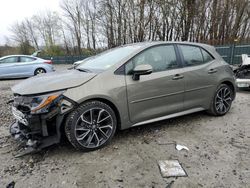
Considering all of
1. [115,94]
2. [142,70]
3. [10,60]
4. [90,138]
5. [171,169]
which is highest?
[10,60]

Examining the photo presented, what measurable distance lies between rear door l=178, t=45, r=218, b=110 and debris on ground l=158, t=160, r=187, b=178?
1.28 meters

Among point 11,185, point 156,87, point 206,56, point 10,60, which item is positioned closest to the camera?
point 11,185

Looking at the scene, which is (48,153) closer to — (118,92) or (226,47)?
(118,92)

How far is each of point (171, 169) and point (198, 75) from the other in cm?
186

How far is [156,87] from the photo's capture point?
113 inches

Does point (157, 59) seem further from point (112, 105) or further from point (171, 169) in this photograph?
point (171, 169)

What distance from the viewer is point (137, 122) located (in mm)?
2838

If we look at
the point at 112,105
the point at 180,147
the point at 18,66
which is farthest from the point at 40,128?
the point at 18,66

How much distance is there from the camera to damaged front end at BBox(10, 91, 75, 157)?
2.24 meters

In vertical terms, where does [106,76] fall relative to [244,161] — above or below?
above

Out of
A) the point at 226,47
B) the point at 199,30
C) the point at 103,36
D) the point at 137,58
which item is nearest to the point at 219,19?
the point at 199,30

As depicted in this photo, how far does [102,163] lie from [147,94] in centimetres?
119

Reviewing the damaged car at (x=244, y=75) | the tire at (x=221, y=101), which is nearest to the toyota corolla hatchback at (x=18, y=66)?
the tire at (x=221, y=101)

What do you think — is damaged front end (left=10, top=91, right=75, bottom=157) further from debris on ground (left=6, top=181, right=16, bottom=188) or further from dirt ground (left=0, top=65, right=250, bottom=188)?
debris on ground (left=6, top=181, right=16, bottom=188)
